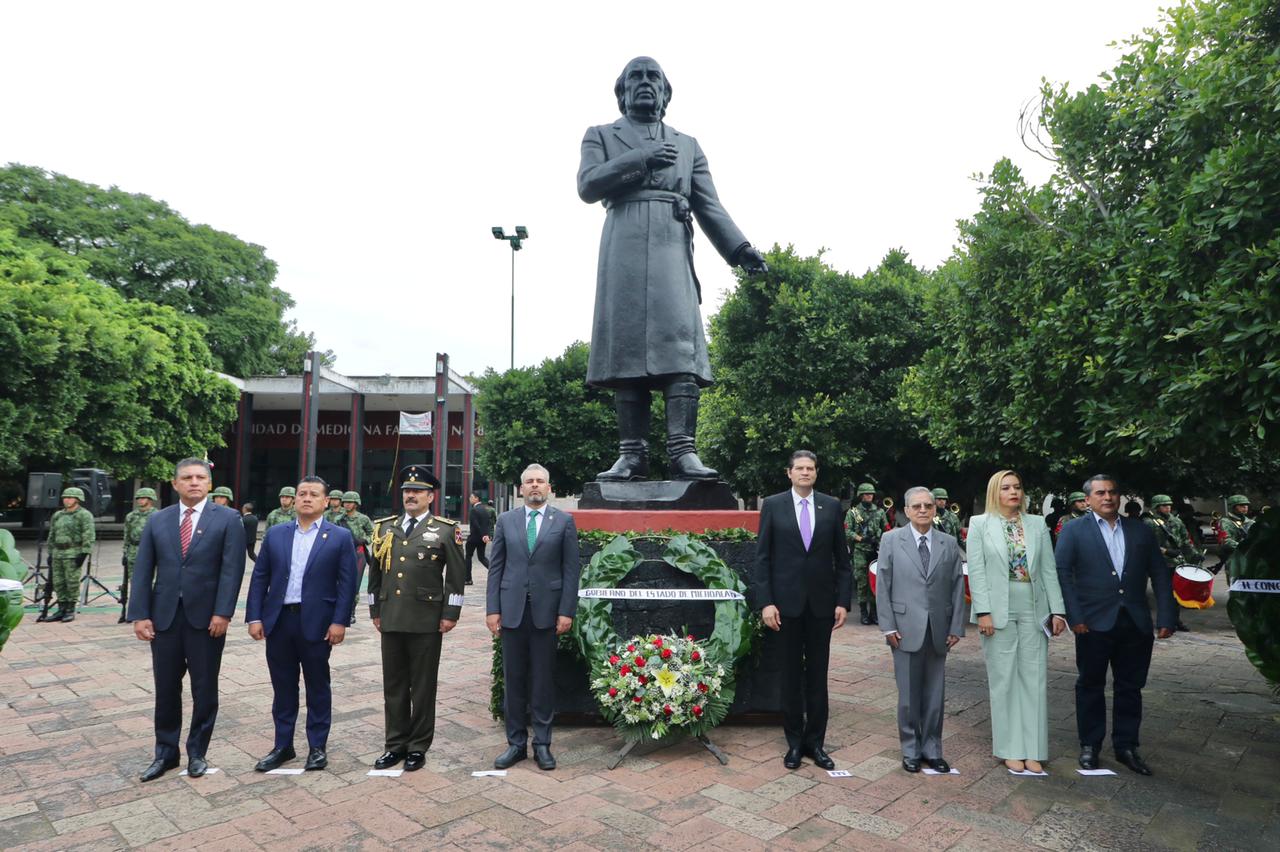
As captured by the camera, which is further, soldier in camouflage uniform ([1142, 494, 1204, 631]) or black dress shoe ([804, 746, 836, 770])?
soldier in camouflage uniform ([1142, 494, 1204, 631])

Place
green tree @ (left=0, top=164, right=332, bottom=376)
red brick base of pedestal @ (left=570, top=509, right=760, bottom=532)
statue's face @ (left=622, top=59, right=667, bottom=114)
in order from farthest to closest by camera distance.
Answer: green tree @ (left=0, top=164, right=332, bottom=376)
statue's face @ (left=622, top=59, right=667, bottom=114)
red brick base of pedestal @ (left=570, top=509, right=760, bottom=532)

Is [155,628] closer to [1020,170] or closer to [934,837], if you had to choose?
[934,837]

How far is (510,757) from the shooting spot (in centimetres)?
455

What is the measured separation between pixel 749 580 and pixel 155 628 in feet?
11.9

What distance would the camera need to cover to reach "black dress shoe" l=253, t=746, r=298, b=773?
176 inches

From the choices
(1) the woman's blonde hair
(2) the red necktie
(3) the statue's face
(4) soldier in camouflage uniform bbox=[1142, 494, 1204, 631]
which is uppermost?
(3) the statue's face

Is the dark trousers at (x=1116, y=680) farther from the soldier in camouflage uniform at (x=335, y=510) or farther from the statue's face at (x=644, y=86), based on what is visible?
the soldier in camouflage uniform at (x=335, y=510)

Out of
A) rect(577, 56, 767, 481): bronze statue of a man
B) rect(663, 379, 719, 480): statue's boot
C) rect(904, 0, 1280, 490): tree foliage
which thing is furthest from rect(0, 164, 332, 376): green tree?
rect(904, 0, 1280, 490): tree foliage

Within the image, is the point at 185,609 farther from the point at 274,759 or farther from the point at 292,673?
the point at 274,759

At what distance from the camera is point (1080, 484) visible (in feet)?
40.2

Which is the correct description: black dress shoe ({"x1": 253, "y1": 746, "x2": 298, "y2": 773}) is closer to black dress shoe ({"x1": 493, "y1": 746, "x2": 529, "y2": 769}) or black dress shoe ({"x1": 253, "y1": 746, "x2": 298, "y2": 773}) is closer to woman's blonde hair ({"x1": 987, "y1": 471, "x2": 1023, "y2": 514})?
black dress shoe ({"x1": 493, "y1": 746, "x2": 529, "y2": 769})

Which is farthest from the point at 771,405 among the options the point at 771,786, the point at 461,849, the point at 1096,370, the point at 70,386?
the point at 70,386

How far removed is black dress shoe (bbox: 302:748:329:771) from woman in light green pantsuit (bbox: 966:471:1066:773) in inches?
155

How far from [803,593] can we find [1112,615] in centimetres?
189
